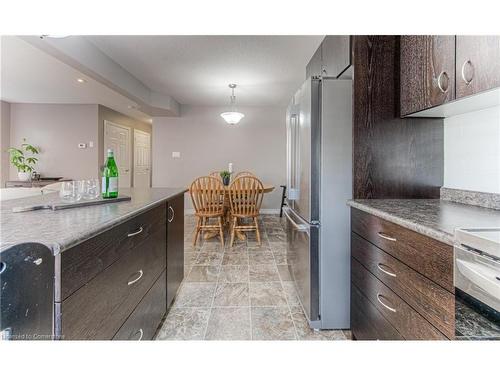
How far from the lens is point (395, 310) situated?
99 cm

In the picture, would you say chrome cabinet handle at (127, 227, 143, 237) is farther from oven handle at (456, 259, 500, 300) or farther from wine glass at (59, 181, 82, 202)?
oven handle at (456, 259, 500, 300)

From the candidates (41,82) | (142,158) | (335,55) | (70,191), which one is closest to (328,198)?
(335,55)

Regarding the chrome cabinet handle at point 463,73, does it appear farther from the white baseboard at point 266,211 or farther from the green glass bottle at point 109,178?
the white baseboard at point 266,211

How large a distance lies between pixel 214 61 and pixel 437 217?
122 inches

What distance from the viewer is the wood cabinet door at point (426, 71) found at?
1.10m

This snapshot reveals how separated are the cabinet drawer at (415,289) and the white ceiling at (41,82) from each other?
3936 millimetres

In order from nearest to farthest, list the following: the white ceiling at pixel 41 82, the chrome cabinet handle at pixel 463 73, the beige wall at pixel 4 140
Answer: the chrome cabinet handle at pixel 463 73, the white ceiling at pixel 41 82, the beige wall at pixel 4 140

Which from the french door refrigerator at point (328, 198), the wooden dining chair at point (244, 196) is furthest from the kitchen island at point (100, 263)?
the wooden dining chair at point (244, 196)

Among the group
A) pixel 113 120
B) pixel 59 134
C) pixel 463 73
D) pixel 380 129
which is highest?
pixel 113 120

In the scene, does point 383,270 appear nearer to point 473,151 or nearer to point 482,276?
point 482,276

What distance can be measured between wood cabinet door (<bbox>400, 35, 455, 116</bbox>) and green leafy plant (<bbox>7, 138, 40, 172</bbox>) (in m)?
6.39

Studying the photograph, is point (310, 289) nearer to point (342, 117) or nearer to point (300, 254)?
point (300, 254)

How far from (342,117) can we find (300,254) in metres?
1.00
